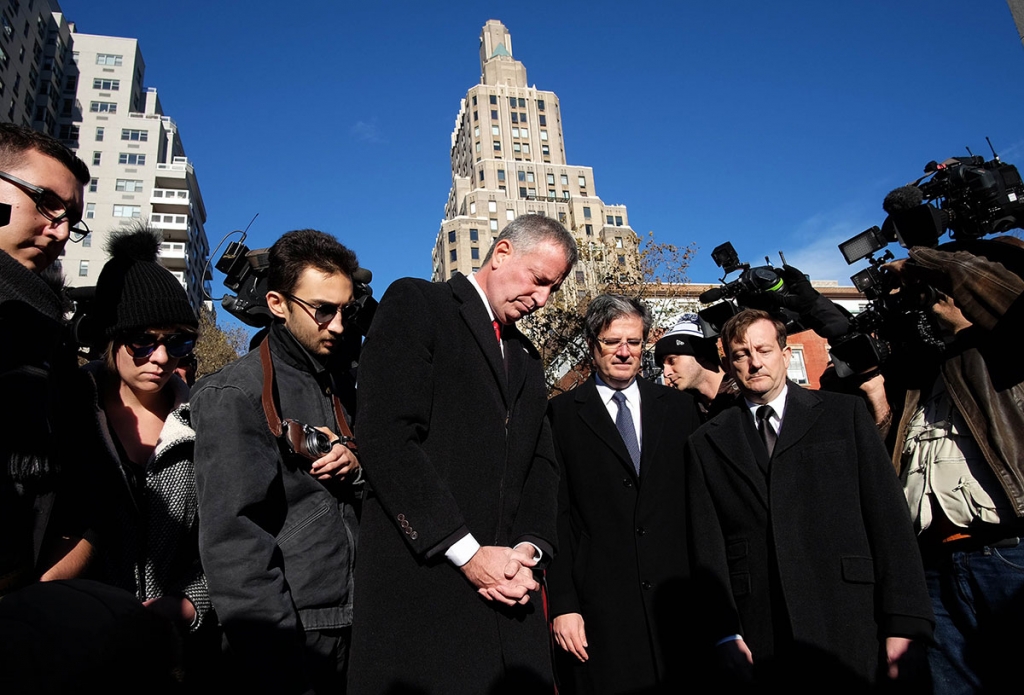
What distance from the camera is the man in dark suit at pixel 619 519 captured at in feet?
10.4

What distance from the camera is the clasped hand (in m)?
2.16

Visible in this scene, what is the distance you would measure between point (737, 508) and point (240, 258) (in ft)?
9.23

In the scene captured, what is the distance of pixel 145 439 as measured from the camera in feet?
9.07

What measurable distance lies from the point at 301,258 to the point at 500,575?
1.58 metres

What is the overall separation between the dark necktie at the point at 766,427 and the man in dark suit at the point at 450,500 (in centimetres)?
122

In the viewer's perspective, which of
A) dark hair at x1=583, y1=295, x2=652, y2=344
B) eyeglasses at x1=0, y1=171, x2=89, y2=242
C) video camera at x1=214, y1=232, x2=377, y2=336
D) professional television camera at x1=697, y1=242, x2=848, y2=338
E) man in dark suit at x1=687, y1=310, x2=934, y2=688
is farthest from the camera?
professional television camera at x1=697, y1=242, x2=848, y2=338

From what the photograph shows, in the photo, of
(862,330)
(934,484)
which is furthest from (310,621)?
(862,330)

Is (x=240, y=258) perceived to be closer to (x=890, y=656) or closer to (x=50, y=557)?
(x=50, y=557)

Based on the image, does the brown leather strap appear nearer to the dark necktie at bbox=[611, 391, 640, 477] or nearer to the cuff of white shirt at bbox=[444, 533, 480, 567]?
the cuff of white shirt at bbox=[444, 533, 480, 567]

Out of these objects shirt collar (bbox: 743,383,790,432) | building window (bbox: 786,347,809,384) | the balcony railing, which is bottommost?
shirt collar (bbox: 743,383,790,432)

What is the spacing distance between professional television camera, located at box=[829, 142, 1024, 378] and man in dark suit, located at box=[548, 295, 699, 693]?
3.70 feet

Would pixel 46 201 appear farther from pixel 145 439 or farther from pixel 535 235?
pixel 535 235

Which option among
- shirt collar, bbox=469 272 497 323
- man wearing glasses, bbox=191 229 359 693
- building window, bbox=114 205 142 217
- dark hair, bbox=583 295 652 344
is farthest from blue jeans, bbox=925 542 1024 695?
building window, bbox=114 205 142 217

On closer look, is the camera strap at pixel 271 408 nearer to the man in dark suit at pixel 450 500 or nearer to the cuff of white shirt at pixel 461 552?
the man in dark suit at pixel 450 500
